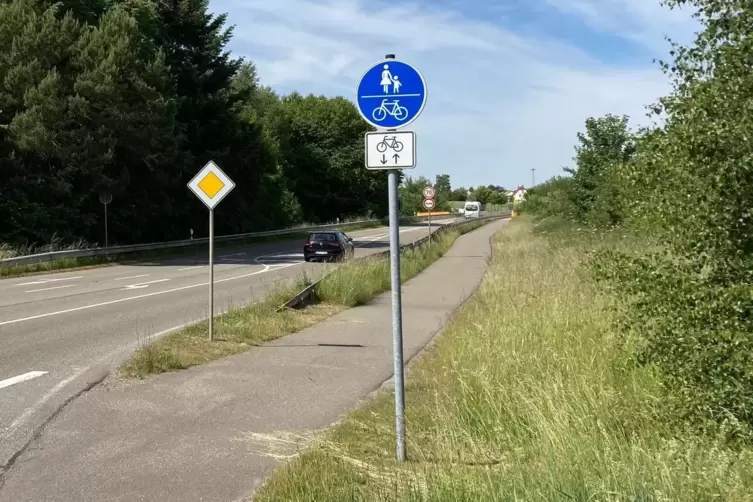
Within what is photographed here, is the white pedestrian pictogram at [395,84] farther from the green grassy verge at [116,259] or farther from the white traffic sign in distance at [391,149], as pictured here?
the green grassy verge at [116,259]

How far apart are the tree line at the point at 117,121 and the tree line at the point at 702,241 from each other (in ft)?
91.3

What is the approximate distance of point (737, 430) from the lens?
4773mm

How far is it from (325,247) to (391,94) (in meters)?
26.4

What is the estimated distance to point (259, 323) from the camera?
12328 mm

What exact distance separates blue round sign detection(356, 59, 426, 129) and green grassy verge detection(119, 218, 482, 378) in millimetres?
5128

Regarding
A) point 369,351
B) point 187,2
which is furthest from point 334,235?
point 369,351

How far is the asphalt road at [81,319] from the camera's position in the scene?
7.74 m

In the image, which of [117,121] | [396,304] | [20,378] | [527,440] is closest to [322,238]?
[117,121]

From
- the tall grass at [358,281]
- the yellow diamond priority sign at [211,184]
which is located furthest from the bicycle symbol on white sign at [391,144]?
the tall grass at [358,281]

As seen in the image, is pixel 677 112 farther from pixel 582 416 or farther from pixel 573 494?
pixel 573 494

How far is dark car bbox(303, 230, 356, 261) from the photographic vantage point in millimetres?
31281

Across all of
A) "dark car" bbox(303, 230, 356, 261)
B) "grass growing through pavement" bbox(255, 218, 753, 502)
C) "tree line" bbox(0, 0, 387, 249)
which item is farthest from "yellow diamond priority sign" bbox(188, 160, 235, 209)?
"tree line" bbox(0, 0, 387, 249)

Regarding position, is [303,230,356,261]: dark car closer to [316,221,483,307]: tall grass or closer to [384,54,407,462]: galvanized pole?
[316,221,483,307]: tall grass

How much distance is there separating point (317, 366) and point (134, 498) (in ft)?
15.8
